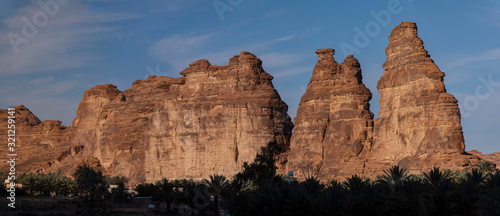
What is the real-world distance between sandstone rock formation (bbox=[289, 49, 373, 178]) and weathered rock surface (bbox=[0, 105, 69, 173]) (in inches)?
2686

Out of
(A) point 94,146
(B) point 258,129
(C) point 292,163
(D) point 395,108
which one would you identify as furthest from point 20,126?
(D) point 395,108

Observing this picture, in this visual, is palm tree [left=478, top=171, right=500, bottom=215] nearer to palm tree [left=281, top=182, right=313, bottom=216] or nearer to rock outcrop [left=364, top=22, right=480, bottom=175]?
palm tree [left=281, top=182, right=313, bottom=216]

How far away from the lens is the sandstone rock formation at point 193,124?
9356 centimetres

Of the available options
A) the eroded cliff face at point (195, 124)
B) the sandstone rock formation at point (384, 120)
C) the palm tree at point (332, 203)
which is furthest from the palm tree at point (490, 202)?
the eroded cliff face at point (195, 124)

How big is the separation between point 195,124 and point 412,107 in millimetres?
40236

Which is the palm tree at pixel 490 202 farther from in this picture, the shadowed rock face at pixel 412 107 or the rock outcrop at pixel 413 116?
the shadowed rock face at pixel 412 107

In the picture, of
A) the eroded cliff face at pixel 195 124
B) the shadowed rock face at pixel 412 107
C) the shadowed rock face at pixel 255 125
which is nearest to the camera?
the shadowed rock face at pixel 412 107

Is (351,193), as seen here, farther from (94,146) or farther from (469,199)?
(94,146)

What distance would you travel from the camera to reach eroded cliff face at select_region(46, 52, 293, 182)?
307ft

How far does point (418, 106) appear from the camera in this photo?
68.8 m

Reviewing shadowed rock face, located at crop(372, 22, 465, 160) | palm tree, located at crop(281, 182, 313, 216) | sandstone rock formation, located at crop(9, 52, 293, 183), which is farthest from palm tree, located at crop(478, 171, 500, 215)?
sandstone rock formation, located at crop(9, 52, 293, 183)

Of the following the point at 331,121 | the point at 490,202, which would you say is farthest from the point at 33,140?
the point at 490,202

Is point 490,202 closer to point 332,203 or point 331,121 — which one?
point 332,203

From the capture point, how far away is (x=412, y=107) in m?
69.8
